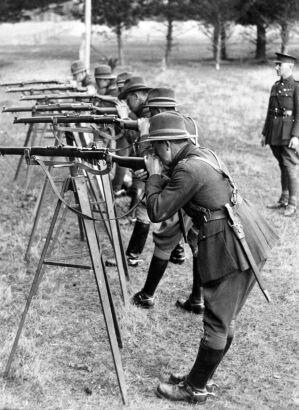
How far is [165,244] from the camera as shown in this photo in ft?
18.3

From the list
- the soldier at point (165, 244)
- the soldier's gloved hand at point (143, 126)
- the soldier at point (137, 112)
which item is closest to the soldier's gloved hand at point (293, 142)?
the soldier at point (137, 112)

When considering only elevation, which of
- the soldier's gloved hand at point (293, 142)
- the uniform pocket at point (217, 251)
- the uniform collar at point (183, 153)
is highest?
the uniform collar at point (183, 153)

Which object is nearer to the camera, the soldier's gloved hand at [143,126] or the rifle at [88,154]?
the rifle at [88,154]

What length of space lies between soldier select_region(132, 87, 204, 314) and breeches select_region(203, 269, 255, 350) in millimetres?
1338

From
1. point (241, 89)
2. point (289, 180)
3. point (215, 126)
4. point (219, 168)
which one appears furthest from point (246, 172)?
point (241, 89)

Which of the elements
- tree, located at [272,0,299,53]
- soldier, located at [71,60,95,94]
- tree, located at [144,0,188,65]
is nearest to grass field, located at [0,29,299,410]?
soldier, located at [71,60,95,94]

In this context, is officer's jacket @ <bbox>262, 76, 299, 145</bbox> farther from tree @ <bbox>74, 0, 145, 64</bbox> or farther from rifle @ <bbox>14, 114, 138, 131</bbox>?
tree @ <bbox>74, 0, 145, 64</bbox>

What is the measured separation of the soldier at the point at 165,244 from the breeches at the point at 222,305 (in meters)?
1.34

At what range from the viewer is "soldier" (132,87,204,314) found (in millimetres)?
5293

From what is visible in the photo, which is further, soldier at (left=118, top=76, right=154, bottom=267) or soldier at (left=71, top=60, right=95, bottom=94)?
soldier at (left=71, top=60, right=95, bottom=94)

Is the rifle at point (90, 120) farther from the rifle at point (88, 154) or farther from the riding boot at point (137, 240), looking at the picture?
the riding boot at point (137, 240)

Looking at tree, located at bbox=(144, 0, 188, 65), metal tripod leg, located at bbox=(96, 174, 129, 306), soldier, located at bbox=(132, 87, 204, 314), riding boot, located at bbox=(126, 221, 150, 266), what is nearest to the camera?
soldier, located at bbox=(132, 87, 204, 314)

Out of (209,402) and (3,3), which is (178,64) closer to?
(3,3)

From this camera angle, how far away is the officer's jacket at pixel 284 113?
861 cm
